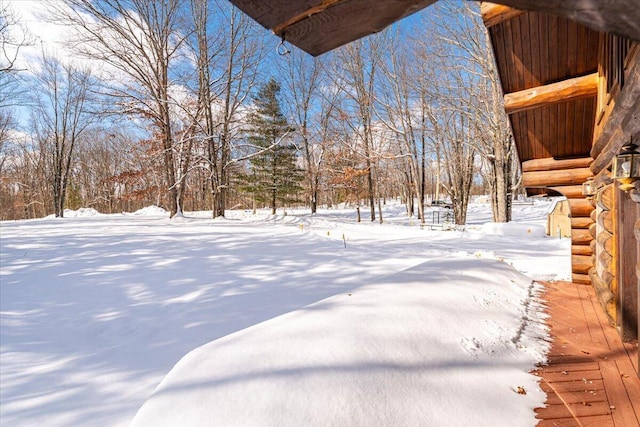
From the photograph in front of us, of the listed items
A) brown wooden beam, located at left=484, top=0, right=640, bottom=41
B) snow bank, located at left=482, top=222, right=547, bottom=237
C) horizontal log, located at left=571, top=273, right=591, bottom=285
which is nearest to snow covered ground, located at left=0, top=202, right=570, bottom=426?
horizontal log, located at left=571, top=273, right=591, bottom=285

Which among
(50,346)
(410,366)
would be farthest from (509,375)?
(50,346)

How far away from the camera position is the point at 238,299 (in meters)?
4.79

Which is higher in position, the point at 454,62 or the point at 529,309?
the point at 454,62

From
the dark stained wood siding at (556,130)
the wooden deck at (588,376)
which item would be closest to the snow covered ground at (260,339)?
the wooden deck at (588,376)

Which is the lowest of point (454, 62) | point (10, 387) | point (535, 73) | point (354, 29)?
point (10, 387)

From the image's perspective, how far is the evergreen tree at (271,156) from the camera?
22828mm

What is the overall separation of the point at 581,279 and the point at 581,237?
763 mm

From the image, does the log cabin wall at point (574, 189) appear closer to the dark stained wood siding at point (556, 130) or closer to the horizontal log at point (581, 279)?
the horizontal log at point (581, 279)

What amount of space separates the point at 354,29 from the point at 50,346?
4.49 meters

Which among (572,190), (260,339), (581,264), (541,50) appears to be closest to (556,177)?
(572,190)

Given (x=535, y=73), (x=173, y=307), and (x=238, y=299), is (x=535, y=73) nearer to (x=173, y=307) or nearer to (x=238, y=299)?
(x=238, y=299)

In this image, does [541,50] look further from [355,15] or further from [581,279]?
[581,279]

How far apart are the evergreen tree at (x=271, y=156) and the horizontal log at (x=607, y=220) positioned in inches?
782

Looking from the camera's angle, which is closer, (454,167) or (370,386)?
(370,386)
